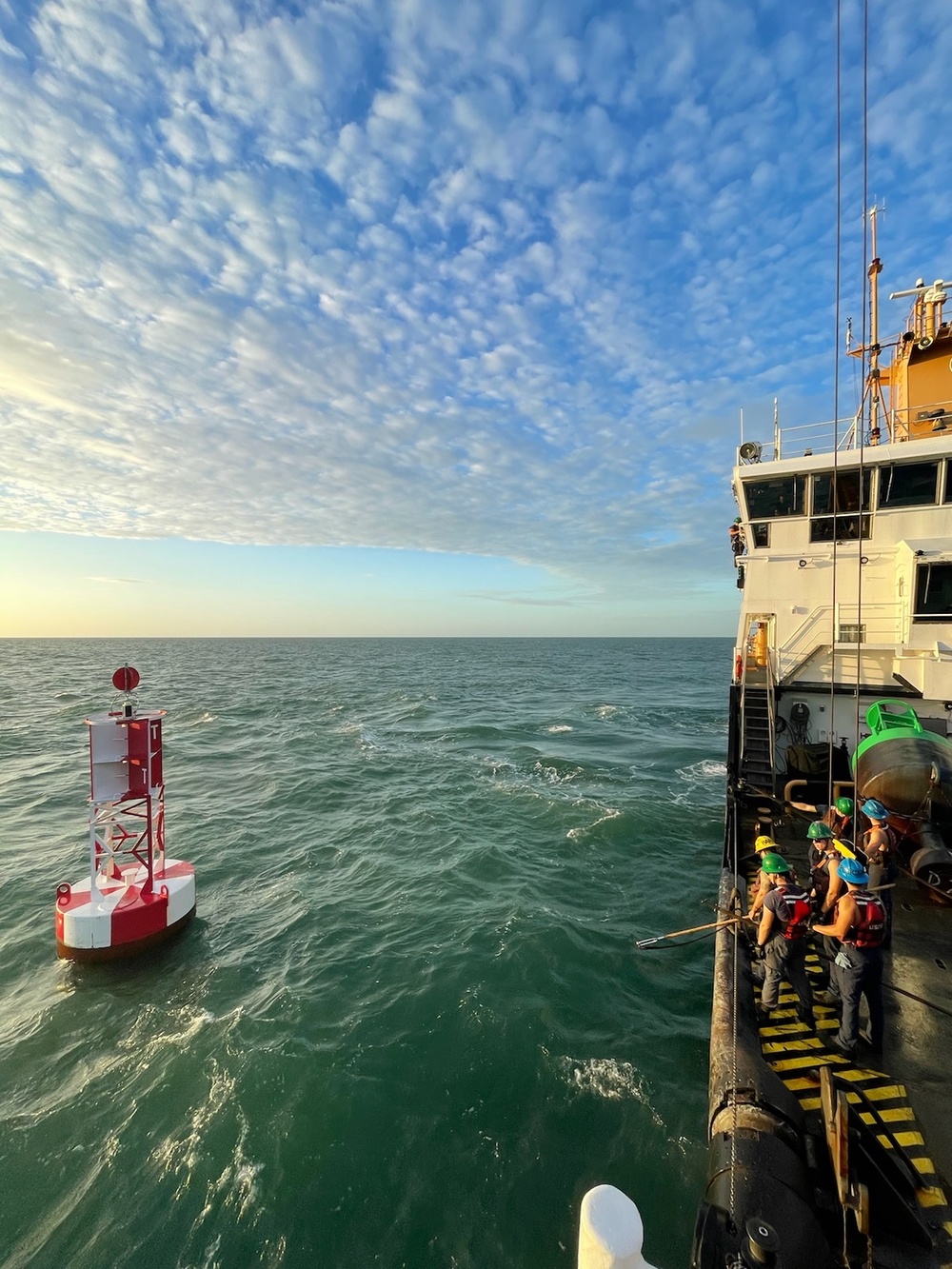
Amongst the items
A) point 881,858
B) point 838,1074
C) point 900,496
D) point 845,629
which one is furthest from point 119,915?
point 900,496

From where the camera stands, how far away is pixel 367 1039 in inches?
329

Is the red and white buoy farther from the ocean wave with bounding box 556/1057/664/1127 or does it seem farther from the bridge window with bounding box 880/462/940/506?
the bridge window with bounding box 880/462/940/506

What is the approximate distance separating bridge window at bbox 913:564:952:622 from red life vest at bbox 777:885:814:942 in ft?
30.3

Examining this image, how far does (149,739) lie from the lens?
10016mm

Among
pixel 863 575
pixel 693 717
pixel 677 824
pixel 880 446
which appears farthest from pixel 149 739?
pixel 693 717

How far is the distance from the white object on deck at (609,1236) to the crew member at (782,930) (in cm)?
434

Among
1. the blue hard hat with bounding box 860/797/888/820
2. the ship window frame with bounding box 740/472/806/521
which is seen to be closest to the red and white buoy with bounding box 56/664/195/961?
the blue hard hat with bounding box 860/797/888/820

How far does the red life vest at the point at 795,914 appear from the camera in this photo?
6.52 metres

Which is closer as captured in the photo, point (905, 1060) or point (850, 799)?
point (905, 1060)

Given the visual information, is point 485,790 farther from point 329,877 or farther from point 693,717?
point 693,717

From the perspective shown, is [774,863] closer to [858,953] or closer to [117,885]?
[858,953]

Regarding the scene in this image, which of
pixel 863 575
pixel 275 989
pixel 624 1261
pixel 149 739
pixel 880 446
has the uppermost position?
pixel 880 446

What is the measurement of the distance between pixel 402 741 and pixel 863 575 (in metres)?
21.4

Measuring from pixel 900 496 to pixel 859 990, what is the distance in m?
12.3
